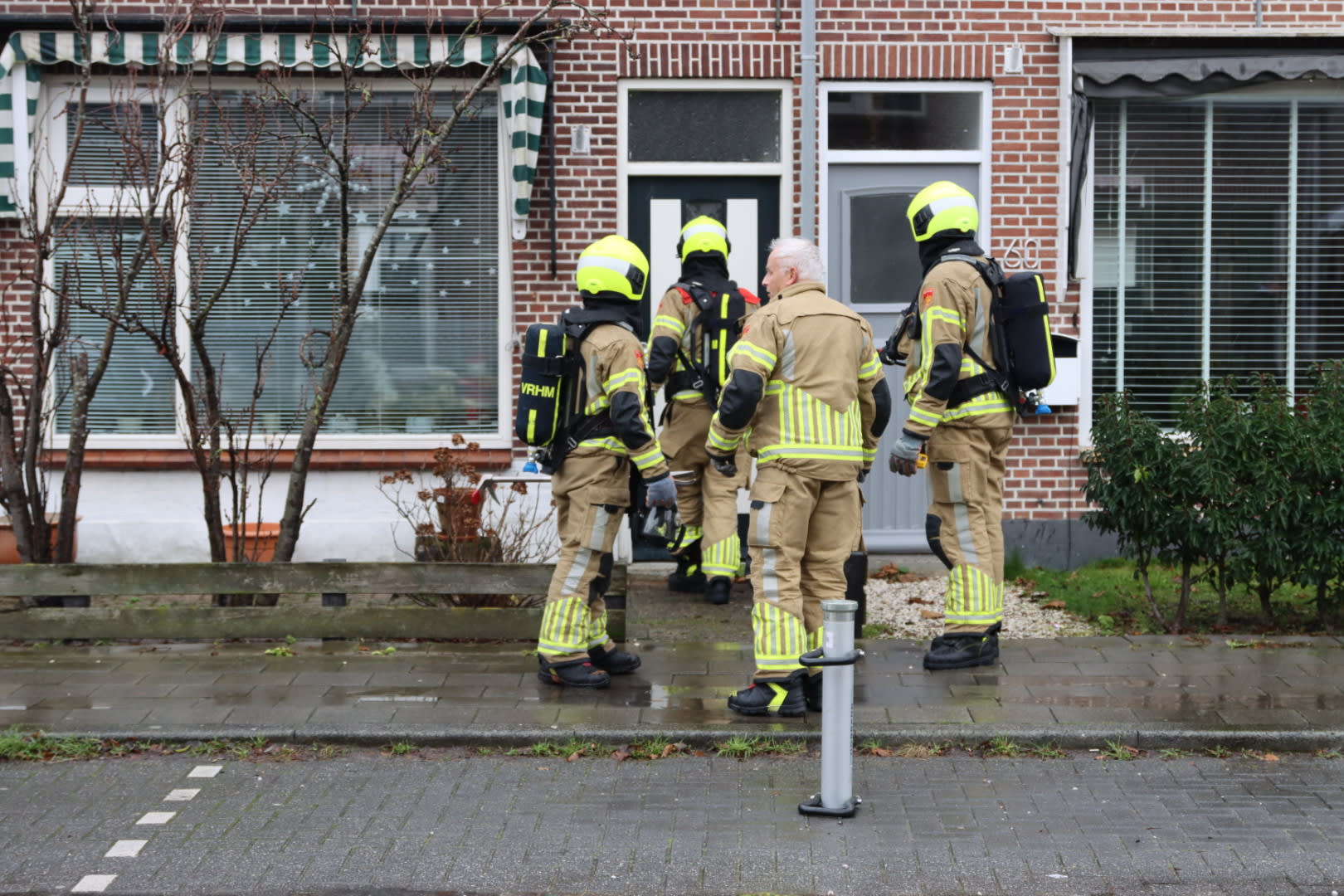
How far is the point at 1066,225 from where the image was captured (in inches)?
404

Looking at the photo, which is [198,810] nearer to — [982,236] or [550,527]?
[550,527]

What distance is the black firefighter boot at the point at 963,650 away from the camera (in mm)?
7402

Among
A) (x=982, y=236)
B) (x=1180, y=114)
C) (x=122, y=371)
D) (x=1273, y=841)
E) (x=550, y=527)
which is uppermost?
(x=1180, y=114)

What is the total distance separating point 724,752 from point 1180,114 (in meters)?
6.48

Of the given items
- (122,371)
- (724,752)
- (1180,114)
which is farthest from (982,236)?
(122,371)

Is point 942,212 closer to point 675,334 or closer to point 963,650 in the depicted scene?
point 675,334

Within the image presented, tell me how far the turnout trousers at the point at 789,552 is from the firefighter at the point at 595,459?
1.63 ft

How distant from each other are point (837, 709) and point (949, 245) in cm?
288

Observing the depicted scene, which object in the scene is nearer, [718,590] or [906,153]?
[718,590]

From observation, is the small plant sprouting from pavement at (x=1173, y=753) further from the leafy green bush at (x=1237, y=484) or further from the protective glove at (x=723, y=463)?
the protective glove at (x=723, y=463)

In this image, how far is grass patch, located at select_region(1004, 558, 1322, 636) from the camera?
839 cm

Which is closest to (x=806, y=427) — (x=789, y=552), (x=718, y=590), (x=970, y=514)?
(x=789, y=552)

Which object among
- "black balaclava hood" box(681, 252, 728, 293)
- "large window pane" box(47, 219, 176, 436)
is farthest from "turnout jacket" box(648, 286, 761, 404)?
"large window pane" box(47, 219, 176, 436)

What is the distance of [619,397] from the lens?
680 centimetres
